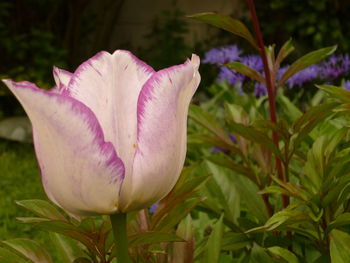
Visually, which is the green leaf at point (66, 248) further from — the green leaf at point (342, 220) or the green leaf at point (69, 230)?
the green leaf at point (342, 220)

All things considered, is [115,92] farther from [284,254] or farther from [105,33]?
[105,33]

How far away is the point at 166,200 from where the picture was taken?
110 centimetres

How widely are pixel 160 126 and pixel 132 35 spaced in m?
8.26

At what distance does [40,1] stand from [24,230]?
391cm

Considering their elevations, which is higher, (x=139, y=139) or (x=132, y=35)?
(x=139, y=139)

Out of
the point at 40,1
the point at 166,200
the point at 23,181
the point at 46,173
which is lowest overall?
the point at 23,181

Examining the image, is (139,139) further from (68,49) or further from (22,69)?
(68,49)

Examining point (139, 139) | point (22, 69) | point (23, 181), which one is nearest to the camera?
point (139, 139)

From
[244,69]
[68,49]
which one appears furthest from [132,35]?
[244,69]

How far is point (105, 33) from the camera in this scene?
8.17 meters

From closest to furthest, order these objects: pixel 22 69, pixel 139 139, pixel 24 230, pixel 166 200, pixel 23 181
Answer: pixel 139 139
pixel 166 200
pixel 24 230
pixel 23 181
pixel 22 69

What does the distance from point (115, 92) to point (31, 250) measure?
1.10 feet

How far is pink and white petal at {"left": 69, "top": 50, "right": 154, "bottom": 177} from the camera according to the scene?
0.83 meters

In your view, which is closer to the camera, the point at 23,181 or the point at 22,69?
the point at 23,181
